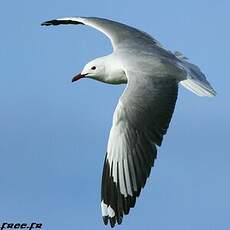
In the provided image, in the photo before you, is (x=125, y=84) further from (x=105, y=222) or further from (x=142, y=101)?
(x=105, y=222)

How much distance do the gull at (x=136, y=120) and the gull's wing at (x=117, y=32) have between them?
734 mm

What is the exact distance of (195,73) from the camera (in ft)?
46.1

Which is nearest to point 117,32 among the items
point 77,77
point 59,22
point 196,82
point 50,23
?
point 77,77

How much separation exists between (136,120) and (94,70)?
58.1 inches

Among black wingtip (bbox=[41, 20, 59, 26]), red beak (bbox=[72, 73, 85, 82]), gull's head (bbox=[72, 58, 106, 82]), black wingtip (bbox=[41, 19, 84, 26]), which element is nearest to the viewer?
gull's head (bbox=[72, 58, 106, 82])

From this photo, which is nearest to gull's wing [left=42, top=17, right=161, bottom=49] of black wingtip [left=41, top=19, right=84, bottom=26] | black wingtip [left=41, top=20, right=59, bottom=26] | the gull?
black wingtip [left=41, top=19, right=84, bottom=26]

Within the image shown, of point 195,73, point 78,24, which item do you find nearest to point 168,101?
point 195,73

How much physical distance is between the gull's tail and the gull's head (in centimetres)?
88

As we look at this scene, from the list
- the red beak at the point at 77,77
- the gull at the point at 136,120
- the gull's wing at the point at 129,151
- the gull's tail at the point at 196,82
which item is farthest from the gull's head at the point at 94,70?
the gull's wing at the point at 129,151

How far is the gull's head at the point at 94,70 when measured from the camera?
13.8 m

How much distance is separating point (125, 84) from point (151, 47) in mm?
637

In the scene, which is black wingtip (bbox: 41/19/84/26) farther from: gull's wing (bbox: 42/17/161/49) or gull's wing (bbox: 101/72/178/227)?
gull's wing (bbox: 101/72/178/227)

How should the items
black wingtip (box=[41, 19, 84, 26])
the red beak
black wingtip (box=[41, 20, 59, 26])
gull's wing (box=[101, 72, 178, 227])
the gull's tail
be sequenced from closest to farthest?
gull's wing (box=[101, 72, 178, 227]), the gull's tail, the red beak, black wingtip (box=[41, 19, 84, 26]), black wingtip (box=[41, 20, 59, 26])

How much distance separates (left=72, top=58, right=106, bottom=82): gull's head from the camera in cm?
1379
